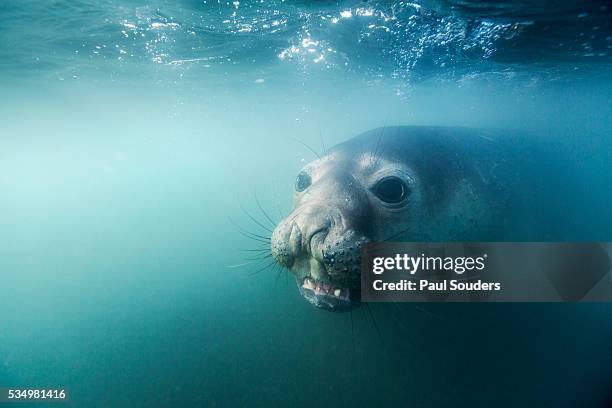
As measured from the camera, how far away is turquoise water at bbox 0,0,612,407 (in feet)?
12.4

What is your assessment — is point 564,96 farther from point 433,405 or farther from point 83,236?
point 83,236

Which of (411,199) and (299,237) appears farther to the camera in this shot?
(411,199)

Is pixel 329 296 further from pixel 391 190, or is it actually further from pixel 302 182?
pixel 302 182

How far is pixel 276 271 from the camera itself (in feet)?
28.1

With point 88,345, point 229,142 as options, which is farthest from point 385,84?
point 229,142

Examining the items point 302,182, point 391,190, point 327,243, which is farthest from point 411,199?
point 302,182

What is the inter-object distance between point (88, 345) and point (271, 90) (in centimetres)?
1054

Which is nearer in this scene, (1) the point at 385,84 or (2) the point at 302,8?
(2) the point at 302,8

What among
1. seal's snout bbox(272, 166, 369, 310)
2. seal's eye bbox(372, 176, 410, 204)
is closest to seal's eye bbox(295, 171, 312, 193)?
seal's snout bbox(272, 166, 369, 310)

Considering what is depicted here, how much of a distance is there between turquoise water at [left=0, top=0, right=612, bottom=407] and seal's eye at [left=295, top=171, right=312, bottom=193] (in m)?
1.67

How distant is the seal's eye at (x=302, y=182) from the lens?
3.18 meters

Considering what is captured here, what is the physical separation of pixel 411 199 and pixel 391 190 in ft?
0.58

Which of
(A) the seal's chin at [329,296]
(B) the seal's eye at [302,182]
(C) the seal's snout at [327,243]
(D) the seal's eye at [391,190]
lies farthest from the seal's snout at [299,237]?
(B) the seal's eye at [302,182]

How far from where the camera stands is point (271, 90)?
13.6 metres
